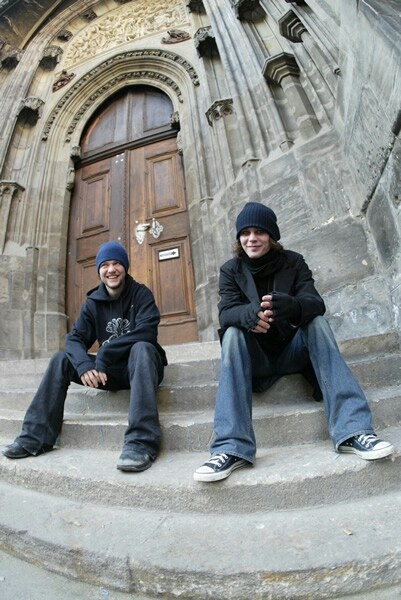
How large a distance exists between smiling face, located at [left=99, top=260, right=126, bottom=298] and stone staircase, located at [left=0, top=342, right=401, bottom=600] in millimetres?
A: 853

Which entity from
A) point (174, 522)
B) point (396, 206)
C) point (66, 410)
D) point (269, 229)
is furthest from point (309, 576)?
point (396, 206)

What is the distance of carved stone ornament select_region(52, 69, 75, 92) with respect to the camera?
7.06 meters

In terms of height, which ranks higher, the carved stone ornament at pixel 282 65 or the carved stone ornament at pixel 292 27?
the carved stone ornament at pixel 292 27

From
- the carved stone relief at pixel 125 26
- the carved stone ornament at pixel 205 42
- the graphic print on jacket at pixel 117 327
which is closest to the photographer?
the graphic print on jacket at pixel 117 327

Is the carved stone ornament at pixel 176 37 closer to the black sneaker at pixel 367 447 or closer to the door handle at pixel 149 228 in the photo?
the door handle at pixel 149 228

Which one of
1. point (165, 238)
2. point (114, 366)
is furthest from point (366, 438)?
point (165, 238)

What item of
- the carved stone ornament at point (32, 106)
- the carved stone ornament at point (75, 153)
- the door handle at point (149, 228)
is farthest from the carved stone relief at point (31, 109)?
the door handle at point (149, 228)

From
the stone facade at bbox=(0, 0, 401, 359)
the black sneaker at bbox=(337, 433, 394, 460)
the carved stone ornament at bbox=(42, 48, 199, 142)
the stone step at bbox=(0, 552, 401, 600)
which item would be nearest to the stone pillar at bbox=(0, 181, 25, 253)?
the stone facade at bbox=(0, 0, 401, 359)

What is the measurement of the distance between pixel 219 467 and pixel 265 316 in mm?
740

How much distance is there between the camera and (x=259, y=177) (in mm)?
4320

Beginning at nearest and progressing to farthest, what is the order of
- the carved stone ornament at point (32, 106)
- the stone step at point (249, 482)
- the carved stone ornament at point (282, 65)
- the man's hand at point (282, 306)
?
the stone step at point (249, 482) → the man's hand at point (282, 306) → the carved stone ornament at point (282, 65) → the carved stone ornament at point (32, 106)

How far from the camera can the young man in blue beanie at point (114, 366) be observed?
6.04 feet

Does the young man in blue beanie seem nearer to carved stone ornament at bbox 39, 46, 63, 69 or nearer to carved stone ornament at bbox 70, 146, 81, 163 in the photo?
carved stone ornament at bbox 70, 146, 81, 163

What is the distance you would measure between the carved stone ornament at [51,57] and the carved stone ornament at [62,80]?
472 millimetres
